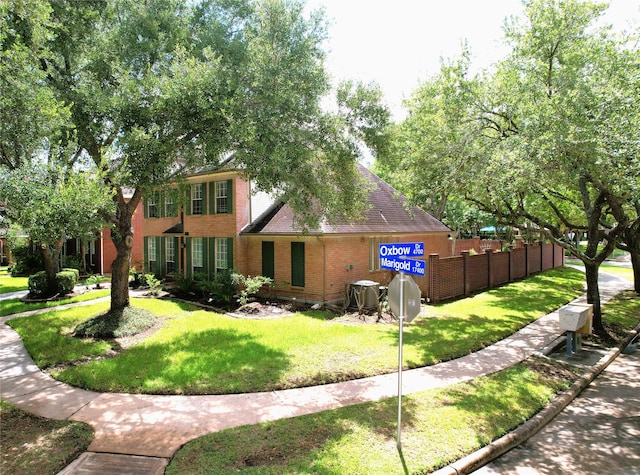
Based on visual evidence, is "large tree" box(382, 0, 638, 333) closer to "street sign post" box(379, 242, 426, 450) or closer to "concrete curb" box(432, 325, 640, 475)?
"concrete curb" box(432, 325, 640, 475)

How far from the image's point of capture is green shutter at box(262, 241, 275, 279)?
1714cm

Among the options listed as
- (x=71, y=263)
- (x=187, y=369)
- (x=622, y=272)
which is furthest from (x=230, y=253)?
(x=622, y=272)

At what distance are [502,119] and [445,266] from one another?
633 centimetres

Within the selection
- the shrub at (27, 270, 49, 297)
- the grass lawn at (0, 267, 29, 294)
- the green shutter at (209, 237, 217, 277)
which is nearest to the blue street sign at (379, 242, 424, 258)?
the green shutter at (209, 237, 217, 277)

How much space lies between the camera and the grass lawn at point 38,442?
5059 millimetres

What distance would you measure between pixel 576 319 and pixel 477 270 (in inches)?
374

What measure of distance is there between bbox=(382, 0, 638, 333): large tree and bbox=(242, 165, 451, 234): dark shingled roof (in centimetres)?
354

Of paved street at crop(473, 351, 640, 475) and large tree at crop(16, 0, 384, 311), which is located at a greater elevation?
large tree at crop(16, 0, 384, 311)

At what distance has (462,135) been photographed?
1298cm

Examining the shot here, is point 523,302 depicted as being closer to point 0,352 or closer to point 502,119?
point 502,119

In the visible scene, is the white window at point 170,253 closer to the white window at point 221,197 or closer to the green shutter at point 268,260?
the white window at point 221,197

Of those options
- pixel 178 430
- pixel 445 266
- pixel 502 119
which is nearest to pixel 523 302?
pixel 445 266

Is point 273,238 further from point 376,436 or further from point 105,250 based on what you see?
point 105,250

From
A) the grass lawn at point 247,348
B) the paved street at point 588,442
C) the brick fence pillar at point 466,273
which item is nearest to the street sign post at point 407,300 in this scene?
the paved street at point 588,442
